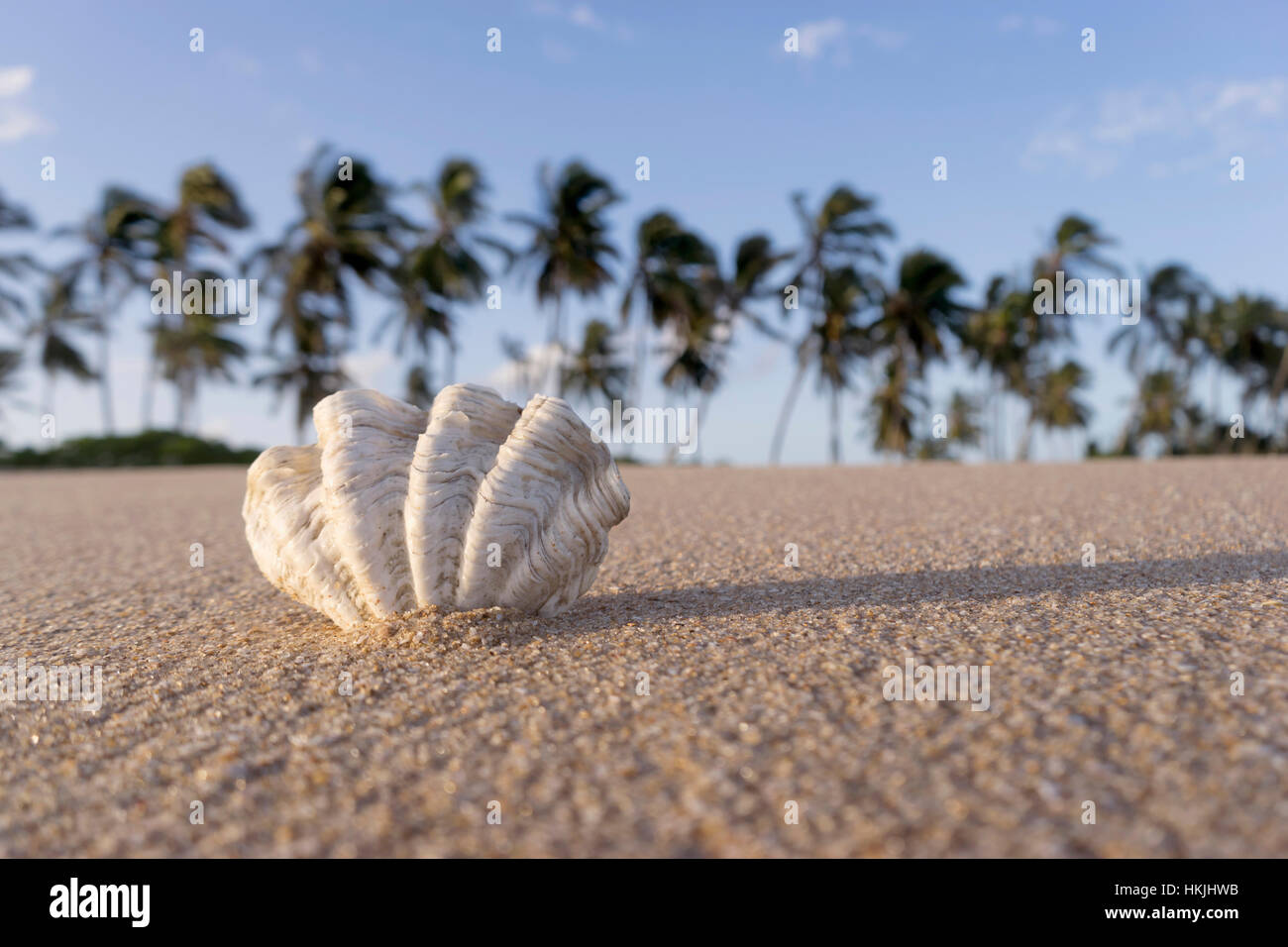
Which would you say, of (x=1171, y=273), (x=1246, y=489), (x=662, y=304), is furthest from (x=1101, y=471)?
(x=1171, y=273)

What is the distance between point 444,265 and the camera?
30.2m

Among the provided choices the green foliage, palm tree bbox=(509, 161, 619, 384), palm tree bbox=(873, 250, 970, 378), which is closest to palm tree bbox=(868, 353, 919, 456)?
palm tree bbox=(873, 250, 970, 378)

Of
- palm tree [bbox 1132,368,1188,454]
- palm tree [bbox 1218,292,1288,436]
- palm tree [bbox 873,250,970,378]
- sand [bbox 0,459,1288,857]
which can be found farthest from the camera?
palm tree [bbox 1132,368,1188,454]

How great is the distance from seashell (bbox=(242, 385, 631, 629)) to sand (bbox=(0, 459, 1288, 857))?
20 cm

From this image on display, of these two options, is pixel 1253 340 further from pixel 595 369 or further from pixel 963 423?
pixel 595 369

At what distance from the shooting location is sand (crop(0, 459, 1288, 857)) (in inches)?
86.6

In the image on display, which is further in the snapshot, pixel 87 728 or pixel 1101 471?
pixel 1101 471

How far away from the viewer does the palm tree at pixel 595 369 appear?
157 feet

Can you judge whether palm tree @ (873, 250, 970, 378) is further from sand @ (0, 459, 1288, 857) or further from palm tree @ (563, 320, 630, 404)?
sand @ (0, 459, 1288, 857)

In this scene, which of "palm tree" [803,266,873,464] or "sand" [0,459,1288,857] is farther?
"palm tree" [803,266,873,464]

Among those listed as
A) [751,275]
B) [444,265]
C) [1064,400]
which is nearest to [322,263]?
[444,265]

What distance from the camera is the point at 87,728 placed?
10.3 feet
